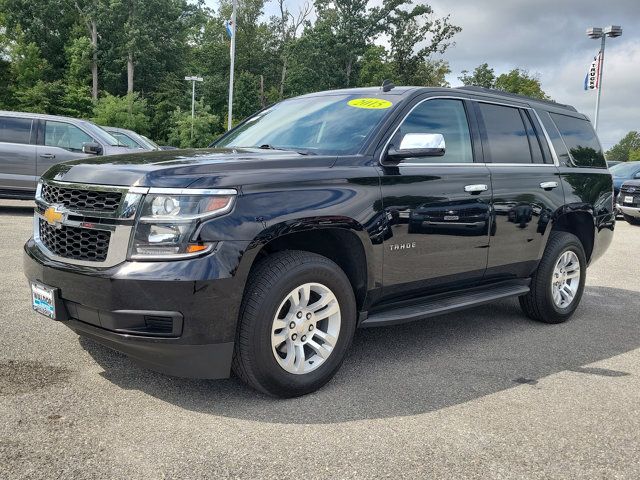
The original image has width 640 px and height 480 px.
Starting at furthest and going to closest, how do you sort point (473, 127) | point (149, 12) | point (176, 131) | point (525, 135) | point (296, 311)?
point (149, 12), point (176, 131), point (525, 135), point (473, 127), point (296, 311)

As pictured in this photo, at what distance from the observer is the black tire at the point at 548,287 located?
17.0 feet

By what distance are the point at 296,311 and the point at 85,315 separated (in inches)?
44.0

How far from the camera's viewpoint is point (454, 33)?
55.8 meters

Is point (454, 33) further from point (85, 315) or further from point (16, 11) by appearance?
point (85, 315)

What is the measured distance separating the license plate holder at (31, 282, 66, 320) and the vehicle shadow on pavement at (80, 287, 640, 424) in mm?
575

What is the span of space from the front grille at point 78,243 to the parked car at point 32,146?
799 centimetres

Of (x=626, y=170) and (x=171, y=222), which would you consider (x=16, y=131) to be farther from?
(x=626, y=170)

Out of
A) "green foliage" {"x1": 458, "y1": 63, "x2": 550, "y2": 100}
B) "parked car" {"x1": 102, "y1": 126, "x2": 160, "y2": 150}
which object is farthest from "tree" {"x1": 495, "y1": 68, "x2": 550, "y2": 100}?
"parked car" {"x1": 102, "y1": 126, "x2": 160, "y2": 150}

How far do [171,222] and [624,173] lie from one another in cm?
1740

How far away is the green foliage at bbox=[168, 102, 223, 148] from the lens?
43.5 meters

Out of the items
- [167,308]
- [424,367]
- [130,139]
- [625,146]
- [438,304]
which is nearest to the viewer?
[167,308]

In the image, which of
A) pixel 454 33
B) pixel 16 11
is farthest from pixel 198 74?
pixel 454 33

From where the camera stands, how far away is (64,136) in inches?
444

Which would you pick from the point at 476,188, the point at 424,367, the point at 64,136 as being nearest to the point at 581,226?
the point at 476,188
